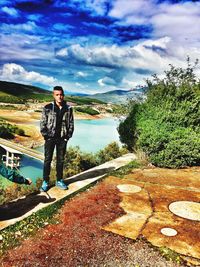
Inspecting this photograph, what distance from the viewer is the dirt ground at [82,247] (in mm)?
2639

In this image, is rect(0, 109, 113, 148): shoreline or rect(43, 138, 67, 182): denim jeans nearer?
rect(43, 138, 67, 182): denim jeans

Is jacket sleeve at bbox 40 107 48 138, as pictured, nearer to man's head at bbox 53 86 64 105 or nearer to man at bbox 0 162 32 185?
man's head at bbox 53 86 64 105

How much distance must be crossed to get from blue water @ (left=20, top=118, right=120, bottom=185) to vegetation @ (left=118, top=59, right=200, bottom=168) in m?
2.16

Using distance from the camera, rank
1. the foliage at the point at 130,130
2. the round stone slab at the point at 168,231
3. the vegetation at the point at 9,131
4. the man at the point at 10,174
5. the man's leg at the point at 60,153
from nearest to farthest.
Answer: the round stone slab at the point at 168,231, the man at the point at 10,174, the man's leg at the point at 60,153, the foliage at the point at 130,130, the vegetation at the point at 9,131

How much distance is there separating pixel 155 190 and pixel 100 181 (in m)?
0.99

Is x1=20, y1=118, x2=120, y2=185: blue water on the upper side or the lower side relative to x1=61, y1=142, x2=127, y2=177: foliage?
lower

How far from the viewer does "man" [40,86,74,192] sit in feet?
14.8

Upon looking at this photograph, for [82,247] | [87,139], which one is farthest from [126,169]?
[87,139]

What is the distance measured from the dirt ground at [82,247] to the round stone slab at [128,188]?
877 mm

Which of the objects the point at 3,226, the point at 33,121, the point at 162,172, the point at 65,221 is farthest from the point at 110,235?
the point at 33,121

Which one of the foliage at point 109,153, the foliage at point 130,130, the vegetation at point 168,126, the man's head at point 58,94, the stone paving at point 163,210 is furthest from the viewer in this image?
the foliage at point 109,153

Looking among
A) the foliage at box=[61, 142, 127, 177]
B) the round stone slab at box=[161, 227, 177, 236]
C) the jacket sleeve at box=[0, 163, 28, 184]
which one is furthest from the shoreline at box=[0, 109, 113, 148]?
the round stone slab at box=[161, 227, 177, 236]

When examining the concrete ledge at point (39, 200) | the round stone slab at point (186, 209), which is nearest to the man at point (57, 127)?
the concrete ledge at point (39, 200)

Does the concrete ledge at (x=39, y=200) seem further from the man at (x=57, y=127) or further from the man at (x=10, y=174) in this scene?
the man at (x=10, y=174)
